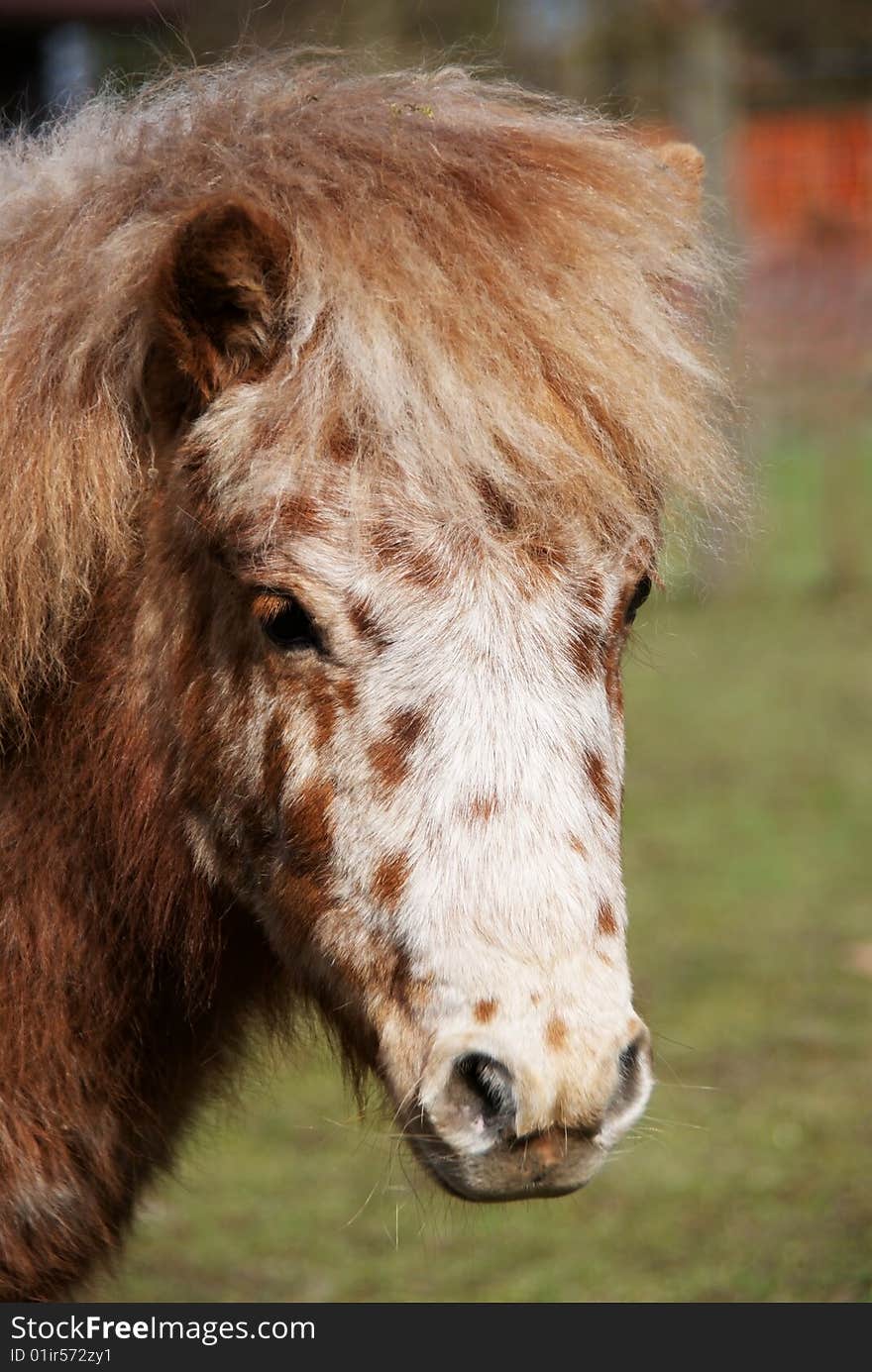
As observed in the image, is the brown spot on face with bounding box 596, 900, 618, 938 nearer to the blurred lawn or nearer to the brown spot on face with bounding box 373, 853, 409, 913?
the brown spot on face with bounding box 373, 853, 409, 913

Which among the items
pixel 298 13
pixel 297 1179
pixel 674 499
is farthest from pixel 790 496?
pixel 674 499

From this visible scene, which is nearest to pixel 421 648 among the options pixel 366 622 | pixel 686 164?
pixel 366 622

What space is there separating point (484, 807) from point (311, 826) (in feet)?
1.06

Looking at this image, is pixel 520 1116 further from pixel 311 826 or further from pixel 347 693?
pixel 347 693

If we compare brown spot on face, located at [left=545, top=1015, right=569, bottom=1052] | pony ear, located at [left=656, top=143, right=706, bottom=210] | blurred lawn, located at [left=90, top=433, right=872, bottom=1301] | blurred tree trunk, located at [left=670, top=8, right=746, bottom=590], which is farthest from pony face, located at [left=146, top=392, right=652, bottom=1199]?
blurred tree trunk, located at [left=670, top=8, right=746, bottom=590]

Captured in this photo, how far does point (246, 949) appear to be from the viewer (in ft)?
8.93

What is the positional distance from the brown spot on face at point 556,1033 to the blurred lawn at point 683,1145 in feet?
2.11

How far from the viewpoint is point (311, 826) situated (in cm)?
224

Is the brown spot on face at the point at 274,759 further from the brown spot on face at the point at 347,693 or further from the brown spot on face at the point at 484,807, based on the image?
the brown spot on face at the point at 484,807

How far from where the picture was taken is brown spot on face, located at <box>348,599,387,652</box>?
2.15 metres

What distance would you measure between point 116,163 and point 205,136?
0.17m

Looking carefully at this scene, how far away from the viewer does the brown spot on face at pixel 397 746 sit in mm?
2121
